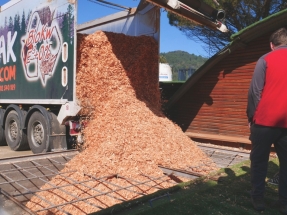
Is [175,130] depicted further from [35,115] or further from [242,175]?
[35,115]

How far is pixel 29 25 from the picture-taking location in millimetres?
7555

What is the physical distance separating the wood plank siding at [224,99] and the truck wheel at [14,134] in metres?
4.03

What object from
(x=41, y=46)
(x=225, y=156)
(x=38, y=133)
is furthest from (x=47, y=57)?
(x=225, y=156)

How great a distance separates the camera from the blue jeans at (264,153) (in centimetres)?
328

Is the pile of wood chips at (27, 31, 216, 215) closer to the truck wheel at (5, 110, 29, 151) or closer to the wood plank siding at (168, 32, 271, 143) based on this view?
the wood plank siding at (168, 32, 271, 143)

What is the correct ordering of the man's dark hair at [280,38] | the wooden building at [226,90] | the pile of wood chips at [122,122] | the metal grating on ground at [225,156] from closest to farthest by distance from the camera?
the man's dark hair at [280,38] → the pile of wood chips at [122,122] → the metal grating on ground at [225,156] → the wooden building at [226,90]

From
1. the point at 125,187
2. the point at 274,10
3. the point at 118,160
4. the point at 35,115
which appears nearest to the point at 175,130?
the point at 118,160

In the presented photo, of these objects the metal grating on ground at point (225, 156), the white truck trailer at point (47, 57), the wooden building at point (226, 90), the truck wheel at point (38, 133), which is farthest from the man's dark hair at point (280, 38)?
the truck wheel at point (38, 133)

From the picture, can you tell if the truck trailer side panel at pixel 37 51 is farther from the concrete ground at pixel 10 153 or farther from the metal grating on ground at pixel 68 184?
the metal grating on ground at pixel 68 184

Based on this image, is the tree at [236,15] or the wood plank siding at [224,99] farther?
the tree at [236,15]

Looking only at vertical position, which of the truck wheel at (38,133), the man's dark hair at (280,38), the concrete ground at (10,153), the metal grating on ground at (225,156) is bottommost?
the concrete ground at (10,153)

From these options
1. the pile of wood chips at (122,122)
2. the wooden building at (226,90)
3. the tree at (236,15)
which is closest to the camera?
the pile of wood chips at (122,122)

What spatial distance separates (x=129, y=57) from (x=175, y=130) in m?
1.90

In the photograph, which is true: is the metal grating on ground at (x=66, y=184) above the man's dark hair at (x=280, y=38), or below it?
below
